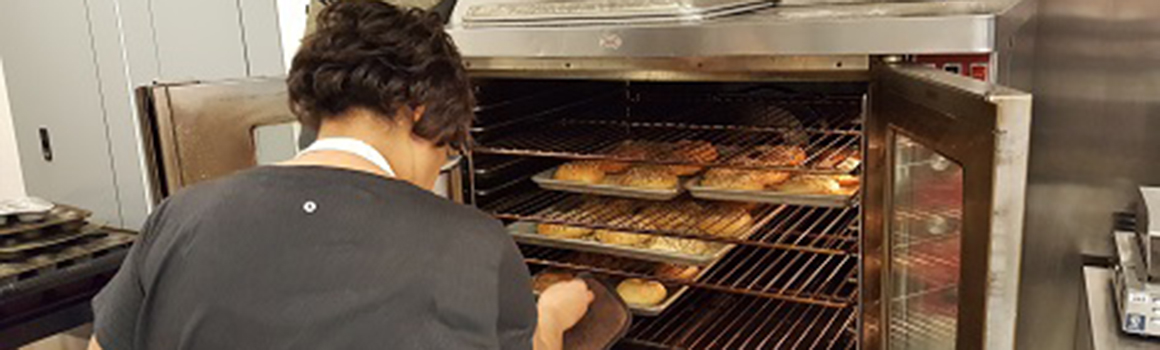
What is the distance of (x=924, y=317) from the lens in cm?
126

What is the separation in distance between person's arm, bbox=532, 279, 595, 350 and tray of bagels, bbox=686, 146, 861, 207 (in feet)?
1.34

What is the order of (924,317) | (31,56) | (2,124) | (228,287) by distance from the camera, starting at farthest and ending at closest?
A: (2,124) → (31,56) → (924,317) → (228,287)

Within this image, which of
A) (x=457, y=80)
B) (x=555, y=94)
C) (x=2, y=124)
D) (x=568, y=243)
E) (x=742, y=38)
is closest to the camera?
(x=457, y=80)

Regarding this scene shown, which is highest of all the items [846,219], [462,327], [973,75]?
[973,75]

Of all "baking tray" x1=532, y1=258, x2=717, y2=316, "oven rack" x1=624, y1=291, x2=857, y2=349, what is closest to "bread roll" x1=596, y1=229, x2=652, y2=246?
"baking tray" x1=532, y1=258, x2=717, y2=316

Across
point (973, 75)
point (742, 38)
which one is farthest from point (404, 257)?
point (973, 75)

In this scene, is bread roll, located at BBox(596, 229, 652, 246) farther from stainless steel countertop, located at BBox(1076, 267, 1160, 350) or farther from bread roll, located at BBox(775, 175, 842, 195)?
stainless steel countertop, located at BBox(1076, 267, 1160, 350)

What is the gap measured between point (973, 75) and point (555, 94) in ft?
4.01

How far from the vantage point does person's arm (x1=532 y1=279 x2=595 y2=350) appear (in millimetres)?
1366

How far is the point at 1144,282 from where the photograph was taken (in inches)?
56.8

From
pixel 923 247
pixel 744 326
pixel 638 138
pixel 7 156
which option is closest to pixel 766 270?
pixel 744 326

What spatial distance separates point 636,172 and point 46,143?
2593 millimetres

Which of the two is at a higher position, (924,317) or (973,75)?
(973,75)

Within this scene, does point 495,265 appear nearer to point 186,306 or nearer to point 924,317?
point 186,306
